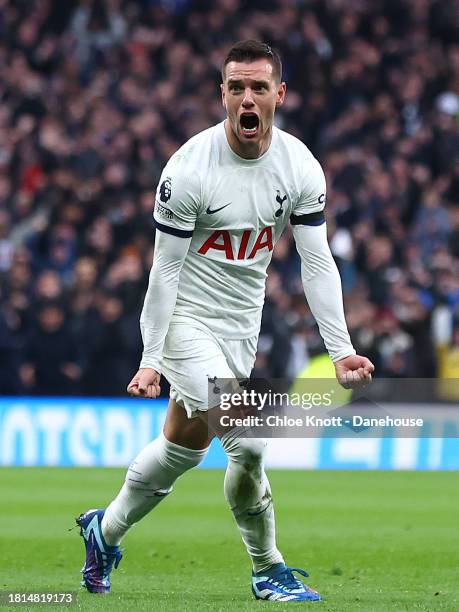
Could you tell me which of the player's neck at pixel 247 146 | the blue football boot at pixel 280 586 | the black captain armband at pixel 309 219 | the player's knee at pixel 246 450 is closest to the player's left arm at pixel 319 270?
the black captain armband at pixel 309 219

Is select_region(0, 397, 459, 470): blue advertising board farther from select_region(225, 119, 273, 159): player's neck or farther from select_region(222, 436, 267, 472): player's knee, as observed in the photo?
select_region(225, 119, 273, 159): player's neck

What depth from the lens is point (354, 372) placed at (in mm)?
6055

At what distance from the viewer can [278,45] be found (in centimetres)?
1956

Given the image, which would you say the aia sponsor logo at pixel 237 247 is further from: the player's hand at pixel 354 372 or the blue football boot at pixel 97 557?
the blue football boot at pixel 97 557

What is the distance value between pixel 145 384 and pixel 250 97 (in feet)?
4.28

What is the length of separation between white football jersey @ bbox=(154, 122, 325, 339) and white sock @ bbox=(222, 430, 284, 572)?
54 cm

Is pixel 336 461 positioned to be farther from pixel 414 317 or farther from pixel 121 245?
pixel 121 245

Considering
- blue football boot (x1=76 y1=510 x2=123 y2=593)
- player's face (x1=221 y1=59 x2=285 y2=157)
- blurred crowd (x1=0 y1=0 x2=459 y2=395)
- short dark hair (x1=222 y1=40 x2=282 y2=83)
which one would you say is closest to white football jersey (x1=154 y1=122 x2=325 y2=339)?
player's face (x1=221 y1=59 x2=285 y2=157)

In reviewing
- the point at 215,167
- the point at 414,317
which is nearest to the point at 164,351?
the point at 215,167

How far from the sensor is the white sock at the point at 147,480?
618 centimetres

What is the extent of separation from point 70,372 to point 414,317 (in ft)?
12.6

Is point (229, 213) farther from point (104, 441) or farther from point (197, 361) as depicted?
point (104, 441)

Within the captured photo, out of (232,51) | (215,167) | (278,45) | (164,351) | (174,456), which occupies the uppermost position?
(278,45)

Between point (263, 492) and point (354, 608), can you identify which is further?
point (263, 492)
